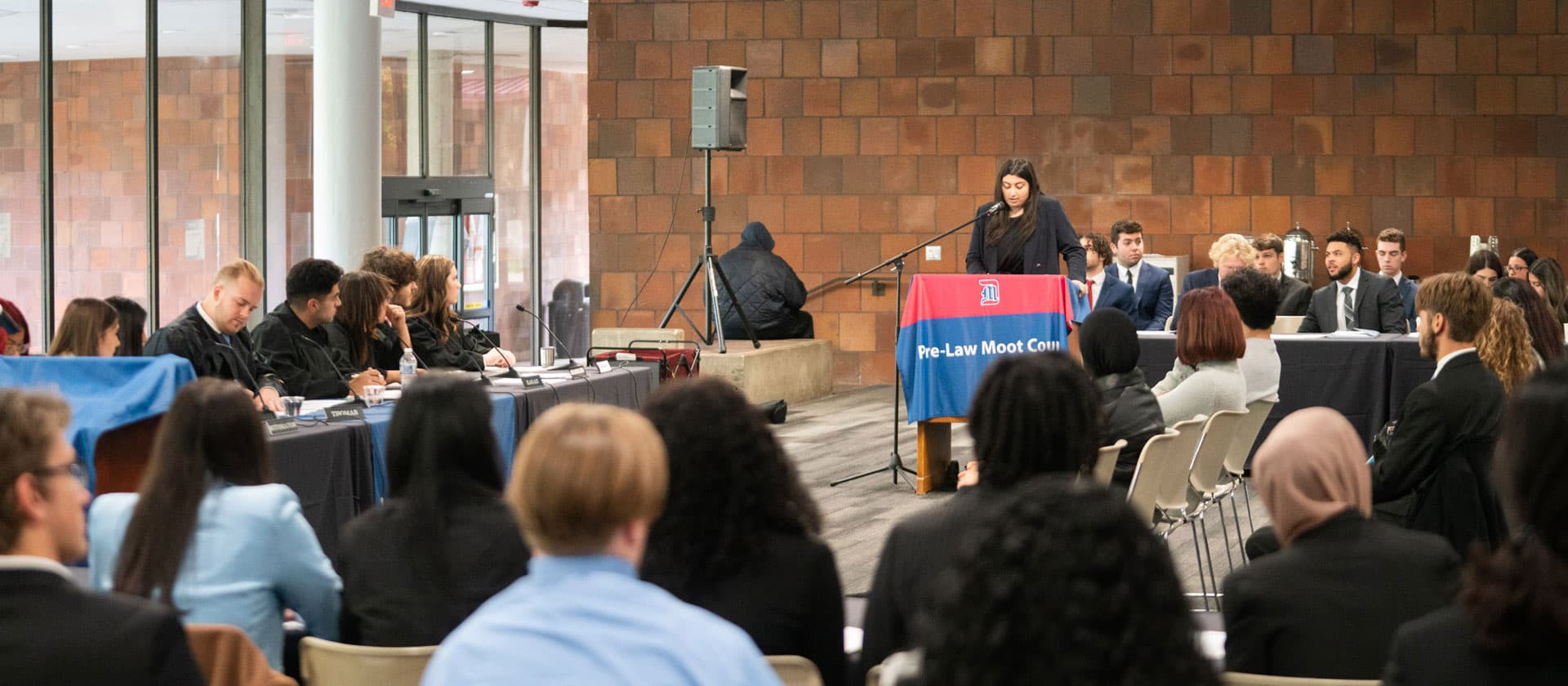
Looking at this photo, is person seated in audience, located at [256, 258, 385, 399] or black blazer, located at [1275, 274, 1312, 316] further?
black blazer, located at [1275, 274, 1312, 316]

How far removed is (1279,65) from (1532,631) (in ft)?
36.0

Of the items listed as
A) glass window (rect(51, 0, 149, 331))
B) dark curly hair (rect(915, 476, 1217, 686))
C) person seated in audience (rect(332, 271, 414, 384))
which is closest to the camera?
dark curly hair (rect(915, 476, 1217, 686))

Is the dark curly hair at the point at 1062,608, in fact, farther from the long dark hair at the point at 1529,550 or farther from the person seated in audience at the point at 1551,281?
the person seated in audience at the point at 1551,281

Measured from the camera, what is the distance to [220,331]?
18.2 ft

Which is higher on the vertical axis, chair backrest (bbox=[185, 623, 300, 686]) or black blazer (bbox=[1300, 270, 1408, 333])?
black blazer (bbox=[1300, 270, 1408, 333])

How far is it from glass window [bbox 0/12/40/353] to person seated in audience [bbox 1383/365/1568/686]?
935cm

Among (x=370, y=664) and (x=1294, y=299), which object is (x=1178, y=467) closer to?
(x=370, y=664)

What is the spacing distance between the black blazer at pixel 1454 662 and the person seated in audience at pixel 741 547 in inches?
33.2

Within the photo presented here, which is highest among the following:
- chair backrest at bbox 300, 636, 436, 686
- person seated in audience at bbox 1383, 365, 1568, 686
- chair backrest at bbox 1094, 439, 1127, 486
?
person seated in audience at bbox 1383, 365, 1568, 686

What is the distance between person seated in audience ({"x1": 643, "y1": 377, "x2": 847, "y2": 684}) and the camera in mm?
2359

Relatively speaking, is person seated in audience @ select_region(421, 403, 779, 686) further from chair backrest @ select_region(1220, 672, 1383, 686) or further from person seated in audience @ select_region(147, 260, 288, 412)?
person seated in audience @ select_region(147, 260, 288, 412)

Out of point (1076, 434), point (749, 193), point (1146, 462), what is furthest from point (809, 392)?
point (1076, 434)

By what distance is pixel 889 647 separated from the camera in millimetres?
2363

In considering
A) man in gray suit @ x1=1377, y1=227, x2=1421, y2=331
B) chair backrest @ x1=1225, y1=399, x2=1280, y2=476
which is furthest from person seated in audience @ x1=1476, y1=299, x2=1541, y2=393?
man in gray suit @ x1=1377, y1=227, x2=1421, y2=331
